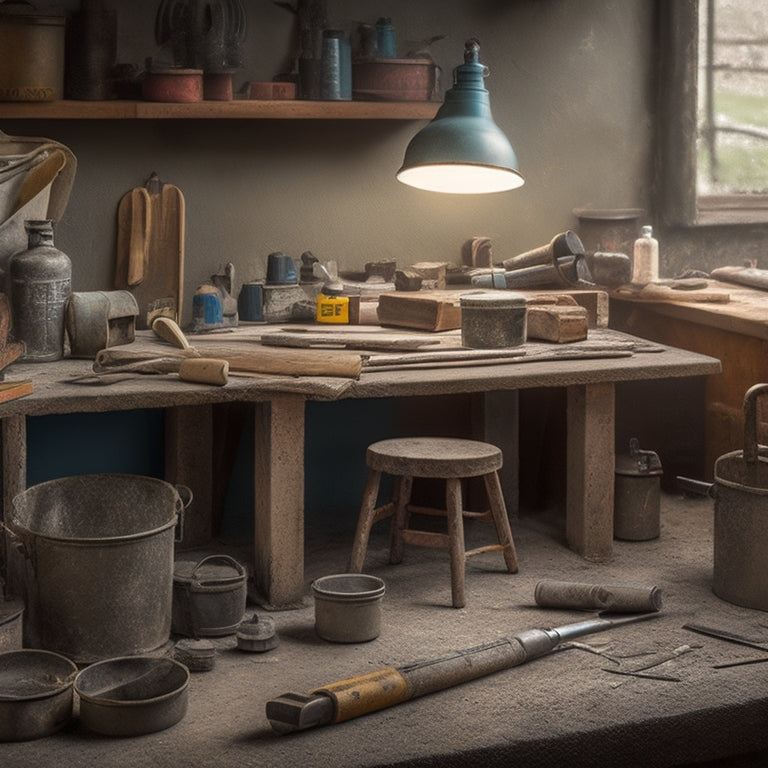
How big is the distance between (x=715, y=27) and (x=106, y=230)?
3.09 metres

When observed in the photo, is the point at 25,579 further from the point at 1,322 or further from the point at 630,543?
the point at 630,543

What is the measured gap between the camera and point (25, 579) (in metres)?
3.82

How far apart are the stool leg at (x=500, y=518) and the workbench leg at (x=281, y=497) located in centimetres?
70

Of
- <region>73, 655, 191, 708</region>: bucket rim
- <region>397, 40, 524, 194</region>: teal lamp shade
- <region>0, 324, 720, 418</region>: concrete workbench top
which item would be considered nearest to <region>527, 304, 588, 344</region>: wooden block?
<region>0, 324, 720, 418</region>: concrete workbench top

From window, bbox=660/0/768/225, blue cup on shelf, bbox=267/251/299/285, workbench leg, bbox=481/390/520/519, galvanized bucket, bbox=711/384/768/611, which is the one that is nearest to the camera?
galvanized bucket, bbox=711/384/768/611

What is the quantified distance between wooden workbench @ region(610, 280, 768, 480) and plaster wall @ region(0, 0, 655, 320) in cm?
59

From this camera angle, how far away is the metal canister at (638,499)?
5.12 meters

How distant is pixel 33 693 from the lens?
3512 mm

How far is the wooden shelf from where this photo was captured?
4.76 m

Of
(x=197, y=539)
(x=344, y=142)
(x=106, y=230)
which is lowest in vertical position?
(x=197, y=539)

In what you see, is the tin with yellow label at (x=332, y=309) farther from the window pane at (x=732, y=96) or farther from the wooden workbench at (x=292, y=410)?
the window pane at (x=732, y=96)

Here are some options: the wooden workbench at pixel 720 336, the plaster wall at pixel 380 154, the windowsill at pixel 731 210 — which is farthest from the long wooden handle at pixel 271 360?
the windowsill at pixel 731 210

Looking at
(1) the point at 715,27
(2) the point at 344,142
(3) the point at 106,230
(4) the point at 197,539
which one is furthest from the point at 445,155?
(1) the point at 715,27

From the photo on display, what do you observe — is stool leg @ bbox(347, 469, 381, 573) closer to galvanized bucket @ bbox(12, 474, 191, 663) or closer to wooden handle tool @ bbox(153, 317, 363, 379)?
wooden handle tool @ bbox(153, 317, 363, 379)
